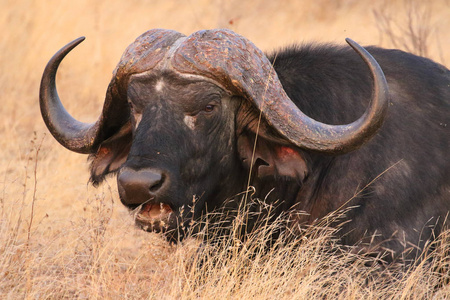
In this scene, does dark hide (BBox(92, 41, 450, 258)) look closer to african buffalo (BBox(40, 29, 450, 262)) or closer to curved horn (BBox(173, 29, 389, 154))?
african buffalo (BBox(40, 29, 450, 262))

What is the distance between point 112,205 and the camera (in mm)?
5363

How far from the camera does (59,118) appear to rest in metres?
5.12

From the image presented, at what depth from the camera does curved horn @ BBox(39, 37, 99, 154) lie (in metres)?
4.98

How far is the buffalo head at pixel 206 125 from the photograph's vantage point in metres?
4.16

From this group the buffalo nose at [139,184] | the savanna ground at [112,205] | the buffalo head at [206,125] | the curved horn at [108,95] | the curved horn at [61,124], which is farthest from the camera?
the curved horn at [61,124]

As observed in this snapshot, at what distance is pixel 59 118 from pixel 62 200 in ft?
6.68

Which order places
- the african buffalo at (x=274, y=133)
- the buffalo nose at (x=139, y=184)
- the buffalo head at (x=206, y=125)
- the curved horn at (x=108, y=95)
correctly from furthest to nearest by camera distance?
the curved horn at (x=108, y=95) → the african buffalo at (x=274, y=133) → the buffalo head at (x=206, y=125) → the buffalo nose at (x=139, y=184)

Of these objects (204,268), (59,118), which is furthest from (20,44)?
(204,268)

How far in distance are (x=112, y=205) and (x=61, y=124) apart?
28.2 inches

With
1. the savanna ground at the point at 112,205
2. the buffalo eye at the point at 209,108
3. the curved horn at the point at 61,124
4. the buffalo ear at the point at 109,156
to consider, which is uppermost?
the buffalo eye at the point at 209,108

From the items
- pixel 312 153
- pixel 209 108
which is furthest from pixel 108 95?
pixel 312 153

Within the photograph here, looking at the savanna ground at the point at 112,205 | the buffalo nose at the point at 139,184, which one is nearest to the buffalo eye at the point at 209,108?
the buffalo nose at the point at 139,184

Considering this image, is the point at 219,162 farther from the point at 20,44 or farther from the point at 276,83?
the point at 20,44

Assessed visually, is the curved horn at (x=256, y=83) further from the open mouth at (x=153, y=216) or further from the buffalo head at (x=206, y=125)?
the open mouth at (x=153, y=216)
